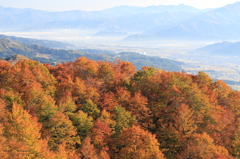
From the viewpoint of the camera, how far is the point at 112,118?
59.2m

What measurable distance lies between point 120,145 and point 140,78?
31683 mm

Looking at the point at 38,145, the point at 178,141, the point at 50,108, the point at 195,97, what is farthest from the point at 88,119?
the point at 195,97

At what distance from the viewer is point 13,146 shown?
117ft

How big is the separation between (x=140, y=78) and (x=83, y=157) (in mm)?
A: 37742

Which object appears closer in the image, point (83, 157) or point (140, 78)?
point (83, 157)

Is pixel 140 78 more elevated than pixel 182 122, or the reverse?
pixel 140 78

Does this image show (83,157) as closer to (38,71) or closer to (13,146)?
(13,146)

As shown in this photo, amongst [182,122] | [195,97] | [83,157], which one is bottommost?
[83,157]

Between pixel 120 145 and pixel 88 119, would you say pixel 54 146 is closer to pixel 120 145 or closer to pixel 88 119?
pixel 88 119

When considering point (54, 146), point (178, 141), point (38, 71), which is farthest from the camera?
point (38, 71)

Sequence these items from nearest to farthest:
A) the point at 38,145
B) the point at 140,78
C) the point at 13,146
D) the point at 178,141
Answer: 1. the point at 13,146
2. the point at 38,145
3. the point at 178,141
4. the point at 140,78

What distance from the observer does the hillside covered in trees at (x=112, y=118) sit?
144 ft

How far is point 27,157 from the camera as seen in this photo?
118 ft

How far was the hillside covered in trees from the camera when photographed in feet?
144
